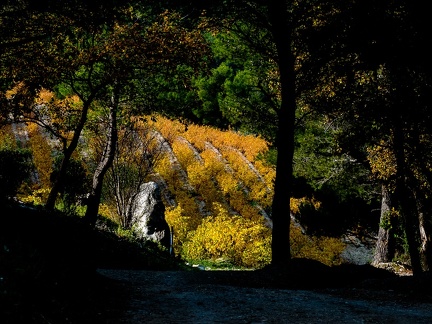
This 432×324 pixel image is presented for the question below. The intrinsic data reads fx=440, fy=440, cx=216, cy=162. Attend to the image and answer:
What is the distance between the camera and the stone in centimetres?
1911

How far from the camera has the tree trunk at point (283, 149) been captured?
912 centimetres

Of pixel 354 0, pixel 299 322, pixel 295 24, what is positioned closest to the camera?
pixel 299 322

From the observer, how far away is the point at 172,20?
38.5 feet

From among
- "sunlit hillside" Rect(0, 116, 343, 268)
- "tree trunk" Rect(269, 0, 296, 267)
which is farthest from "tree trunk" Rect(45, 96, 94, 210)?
"tree trunk" Rect(269, 0, 296, 267)

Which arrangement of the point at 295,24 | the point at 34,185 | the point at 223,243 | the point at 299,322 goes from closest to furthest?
the point at 299,322 < the point at 295,24 < the point at 223,243 < the point at 34,185

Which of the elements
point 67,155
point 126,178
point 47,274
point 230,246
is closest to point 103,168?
point 67,155

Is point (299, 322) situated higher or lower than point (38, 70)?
lower

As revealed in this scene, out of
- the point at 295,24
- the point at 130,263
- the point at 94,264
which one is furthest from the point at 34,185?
the point at 94,264

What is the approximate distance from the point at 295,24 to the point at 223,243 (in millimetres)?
13688

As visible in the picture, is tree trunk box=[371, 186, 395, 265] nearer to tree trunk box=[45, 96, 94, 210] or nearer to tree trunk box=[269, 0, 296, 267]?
tree trunk box=[269, 0, 296, 267]

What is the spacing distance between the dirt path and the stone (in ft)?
41.0

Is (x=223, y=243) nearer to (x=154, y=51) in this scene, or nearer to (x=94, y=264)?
(x=154, y=51)

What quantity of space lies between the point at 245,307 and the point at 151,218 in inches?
578

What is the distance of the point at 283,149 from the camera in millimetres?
9273
